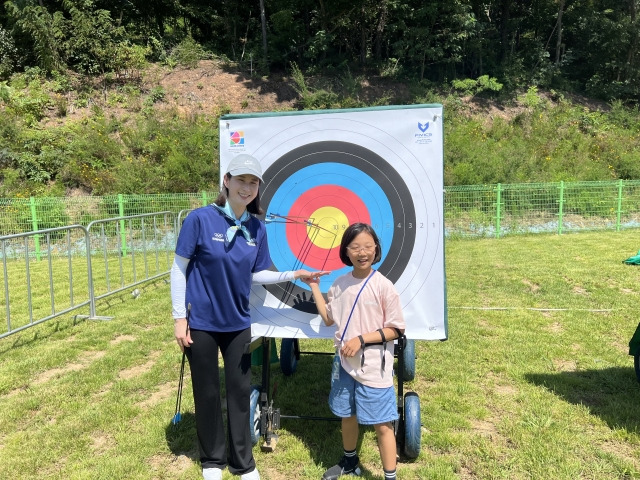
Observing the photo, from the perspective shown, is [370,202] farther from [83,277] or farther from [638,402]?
[83,277]

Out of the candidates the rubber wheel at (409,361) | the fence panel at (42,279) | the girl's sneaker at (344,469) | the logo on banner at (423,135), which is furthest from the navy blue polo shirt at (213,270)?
the fence panel at (42,279)

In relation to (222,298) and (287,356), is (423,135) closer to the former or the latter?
(222,298)

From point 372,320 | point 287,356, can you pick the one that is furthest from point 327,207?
point 287,356

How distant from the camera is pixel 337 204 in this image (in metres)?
2.86

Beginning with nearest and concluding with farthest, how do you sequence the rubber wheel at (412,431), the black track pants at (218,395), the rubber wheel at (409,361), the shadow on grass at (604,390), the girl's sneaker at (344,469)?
the black track pants at (218,395)
the girl's sneaker at (344,469)
the rubber wheel at (412,431)
the shadow on grass at (604,390)
the rubber wheel at (409,361)

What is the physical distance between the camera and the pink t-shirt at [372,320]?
7.50 ft

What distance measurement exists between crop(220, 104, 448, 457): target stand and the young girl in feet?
1.14

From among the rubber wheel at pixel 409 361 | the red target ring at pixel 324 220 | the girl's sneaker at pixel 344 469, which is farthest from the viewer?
the rubber wheel at pixel 409 361

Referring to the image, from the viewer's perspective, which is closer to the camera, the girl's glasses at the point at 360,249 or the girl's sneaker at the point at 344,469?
the girl's glasses at the point at 360,249

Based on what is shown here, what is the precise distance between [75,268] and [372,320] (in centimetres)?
917

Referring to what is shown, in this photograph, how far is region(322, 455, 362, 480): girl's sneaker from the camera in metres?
2.46

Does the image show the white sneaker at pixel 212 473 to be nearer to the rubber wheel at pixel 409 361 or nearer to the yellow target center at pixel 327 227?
the yellow target center at pixel 327 227

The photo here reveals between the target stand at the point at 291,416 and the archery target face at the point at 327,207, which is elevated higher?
the archery target face at the point at 327,207

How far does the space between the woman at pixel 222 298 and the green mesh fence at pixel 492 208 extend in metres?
10.3
